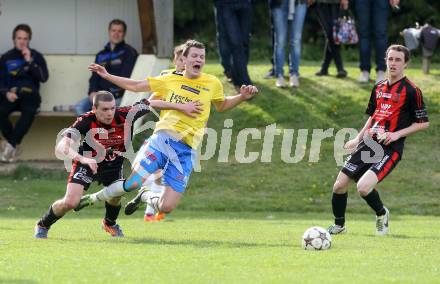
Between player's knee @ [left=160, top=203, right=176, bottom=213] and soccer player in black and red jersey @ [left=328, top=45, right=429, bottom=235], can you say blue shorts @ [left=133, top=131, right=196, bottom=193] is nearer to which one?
player's knee @ [left=160, top=203, right=176, bottom=213]

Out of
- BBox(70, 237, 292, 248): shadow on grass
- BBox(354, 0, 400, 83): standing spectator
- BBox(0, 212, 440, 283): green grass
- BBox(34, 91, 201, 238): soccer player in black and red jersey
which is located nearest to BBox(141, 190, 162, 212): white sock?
BBox(0, 212, 440, 283): green grass

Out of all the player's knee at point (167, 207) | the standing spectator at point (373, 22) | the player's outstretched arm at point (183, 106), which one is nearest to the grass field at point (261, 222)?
the player's knee at point (167, 207)

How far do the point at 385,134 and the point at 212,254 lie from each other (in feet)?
10.8

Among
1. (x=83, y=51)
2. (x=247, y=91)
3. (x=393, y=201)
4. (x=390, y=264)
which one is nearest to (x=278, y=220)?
(x=393, y=201)

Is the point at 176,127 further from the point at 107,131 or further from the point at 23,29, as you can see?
the point at 23,29

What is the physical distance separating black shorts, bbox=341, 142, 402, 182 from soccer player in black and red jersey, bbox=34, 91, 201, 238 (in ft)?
6.40

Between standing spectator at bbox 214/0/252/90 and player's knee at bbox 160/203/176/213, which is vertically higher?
standing spectator at bbox 214/0/252/90

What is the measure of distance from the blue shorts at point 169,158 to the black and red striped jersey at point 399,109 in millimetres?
2211

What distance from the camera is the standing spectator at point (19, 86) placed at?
18.9 meters

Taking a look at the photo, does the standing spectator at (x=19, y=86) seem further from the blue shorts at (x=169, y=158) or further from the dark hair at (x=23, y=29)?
the blue shorts at (x=169, y=158)

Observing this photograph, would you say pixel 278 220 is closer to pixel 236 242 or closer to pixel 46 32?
pixel 236 242

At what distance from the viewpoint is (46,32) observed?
2089 cm

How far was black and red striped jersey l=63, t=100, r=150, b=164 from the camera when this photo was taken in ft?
39.3

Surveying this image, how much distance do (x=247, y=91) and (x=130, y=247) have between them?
2.34 m
